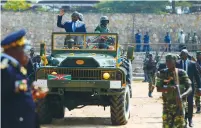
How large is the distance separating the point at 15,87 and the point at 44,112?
7236 millimetres

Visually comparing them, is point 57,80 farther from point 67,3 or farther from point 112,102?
point 67,3

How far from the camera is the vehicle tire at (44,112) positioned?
523 inches

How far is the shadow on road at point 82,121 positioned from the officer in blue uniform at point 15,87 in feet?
24.0

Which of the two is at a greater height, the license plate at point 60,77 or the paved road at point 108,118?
the license plate at point 60,77

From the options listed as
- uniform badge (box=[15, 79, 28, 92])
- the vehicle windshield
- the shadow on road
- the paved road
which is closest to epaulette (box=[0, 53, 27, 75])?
uniform badge (box=[15, 79, 28, 92])

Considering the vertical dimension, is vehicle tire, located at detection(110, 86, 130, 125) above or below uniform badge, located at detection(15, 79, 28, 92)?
below

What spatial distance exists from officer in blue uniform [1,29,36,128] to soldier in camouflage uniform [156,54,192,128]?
10.4 ft

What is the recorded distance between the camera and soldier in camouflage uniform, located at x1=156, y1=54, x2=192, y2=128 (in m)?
9.12

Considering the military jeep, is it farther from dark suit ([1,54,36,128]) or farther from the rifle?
dark suit ([1,54,36,128])

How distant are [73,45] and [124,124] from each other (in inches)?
83.5

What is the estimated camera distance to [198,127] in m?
12.9

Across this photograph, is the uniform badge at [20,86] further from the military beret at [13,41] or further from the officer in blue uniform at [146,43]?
the officer in blue uniform at [146,43]

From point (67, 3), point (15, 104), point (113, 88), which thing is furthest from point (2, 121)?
point (67, 3)

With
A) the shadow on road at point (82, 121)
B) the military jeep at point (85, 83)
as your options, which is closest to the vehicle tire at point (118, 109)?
the military jeep at point (85, 83)
